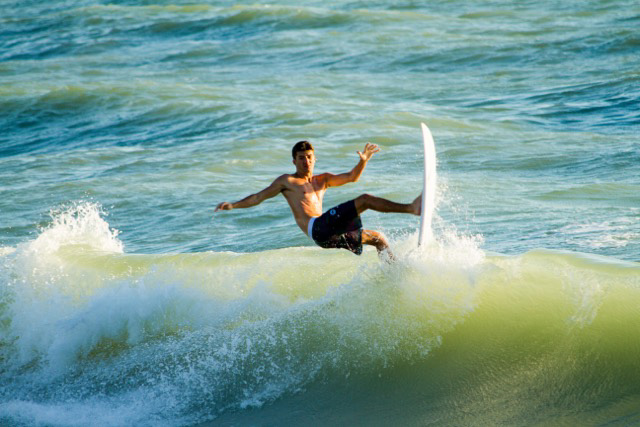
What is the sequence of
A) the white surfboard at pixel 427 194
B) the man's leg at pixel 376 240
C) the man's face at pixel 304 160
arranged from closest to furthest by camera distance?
the white surfboard at pixel 427 194, the man's leg at pixel 376 240, the man's face at pixel 304 160

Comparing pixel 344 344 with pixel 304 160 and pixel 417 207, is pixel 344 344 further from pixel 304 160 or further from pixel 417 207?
pixel 304 160

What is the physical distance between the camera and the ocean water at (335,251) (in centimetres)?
660

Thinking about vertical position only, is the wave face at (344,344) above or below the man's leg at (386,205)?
below

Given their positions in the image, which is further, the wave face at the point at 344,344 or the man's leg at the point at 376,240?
the man's leg at the point at 376,240

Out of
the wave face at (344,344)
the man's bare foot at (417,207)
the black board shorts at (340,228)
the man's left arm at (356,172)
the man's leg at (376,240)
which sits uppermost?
the man's left arm at (356,172)

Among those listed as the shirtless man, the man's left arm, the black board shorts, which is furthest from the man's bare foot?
the man's left arm

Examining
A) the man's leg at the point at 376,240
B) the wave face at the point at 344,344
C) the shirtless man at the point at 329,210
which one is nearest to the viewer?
the wave face at the point at 344,344

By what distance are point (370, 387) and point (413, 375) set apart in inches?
14.0

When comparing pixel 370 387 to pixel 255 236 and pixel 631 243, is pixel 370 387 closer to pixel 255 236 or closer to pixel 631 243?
pixel 631 243

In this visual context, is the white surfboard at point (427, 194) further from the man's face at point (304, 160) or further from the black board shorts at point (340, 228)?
the man's face at point (304, 160)

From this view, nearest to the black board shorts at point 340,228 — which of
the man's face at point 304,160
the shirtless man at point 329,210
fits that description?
the shirtless man at point 329,210

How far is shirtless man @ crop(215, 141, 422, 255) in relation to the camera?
6.85m

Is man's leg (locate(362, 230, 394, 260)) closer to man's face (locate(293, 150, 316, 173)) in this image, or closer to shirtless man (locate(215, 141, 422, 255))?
shirtless man (locate(215, 141, 422, 255))

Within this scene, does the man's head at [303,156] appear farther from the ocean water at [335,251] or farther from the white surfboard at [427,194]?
the ocean water at [335,251]
